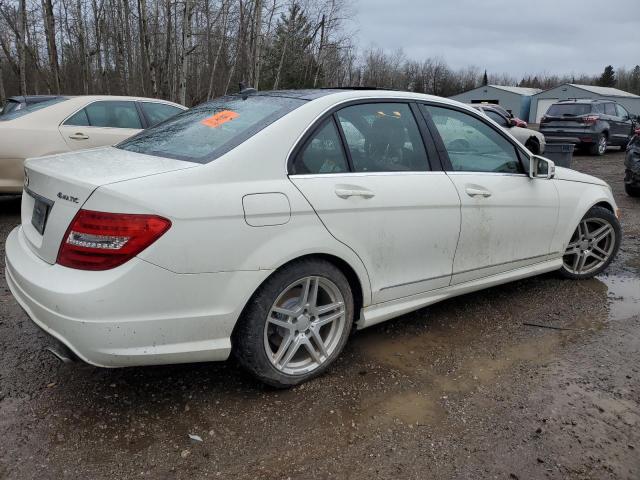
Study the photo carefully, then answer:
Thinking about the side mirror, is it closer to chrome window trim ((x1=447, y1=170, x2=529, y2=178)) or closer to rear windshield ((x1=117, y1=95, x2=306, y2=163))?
chrome window trim ((x1=447, y1=170, x2=529, y2=178))

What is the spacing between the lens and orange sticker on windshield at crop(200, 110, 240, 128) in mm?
3001

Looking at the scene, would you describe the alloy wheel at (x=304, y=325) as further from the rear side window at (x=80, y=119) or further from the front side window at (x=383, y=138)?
the rear side window at (x=80, y=119)

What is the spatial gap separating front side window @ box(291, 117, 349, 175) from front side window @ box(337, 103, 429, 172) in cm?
8

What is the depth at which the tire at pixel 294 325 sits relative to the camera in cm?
257

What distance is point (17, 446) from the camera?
2.35 m

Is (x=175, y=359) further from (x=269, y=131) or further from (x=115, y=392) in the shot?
(x=269, y=131)

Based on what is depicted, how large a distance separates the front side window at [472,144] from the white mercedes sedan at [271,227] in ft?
0.04

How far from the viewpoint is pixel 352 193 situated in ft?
9.30

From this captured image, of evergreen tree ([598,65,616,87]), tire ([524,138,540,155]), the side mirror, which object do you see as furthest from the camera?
evergreen tree ([598,65,616,87])

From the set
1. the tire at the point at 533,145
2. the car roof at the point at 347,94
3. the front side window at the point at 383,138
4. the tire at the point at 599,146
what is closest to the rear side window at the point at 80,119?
the car roof at the point at 347,94

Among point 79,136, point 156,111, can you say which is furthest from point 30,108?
point 156,111

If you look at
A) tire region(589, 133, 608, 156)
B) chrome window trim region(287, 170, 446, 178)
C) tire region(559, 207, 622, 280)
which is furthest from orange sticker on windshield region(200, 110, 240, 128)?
tire region(589, 133, 608, 156)

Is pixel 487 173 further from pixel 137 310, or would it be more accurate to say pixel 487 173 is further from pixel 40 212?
pixel 40 212

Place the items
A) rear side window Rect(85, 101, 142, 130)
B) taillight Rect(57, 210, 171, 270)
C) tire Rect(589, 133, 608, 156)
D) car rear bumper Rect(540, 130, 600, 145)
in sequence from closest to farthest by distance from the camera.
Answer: taillight Rect(57, 210, 171, 270), rear side window Rect(85, 101, 142, 130), car rear bumper Rect(540, 130, 600, 145), tire Rect(589, 133, 608, 156)
